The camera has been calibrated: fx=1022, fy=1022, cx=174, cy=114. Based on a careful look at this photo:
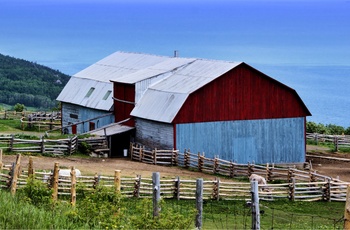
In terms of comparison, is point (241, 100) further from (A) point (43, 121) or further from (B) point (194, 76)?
(A) point (43, 121)

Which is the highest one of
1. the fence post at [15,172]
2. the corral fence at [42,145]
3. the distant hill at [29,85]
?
the distant hill at [29,85]

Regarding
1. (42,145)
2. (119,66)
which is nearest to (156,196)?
(42,145)

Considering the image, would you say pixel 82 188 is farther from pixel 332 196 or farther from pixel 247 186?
pixel 332 196

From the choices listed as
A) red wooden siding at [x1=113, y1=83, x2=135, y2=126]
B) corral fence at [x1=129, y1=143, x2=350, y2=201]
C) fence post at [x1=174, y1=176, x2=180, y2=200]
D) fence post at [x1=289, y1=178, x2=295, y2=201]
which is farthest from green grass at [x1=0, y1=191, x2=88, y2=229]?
red wooden siding at [x1=113, y1=83, x2=135, y2=126]

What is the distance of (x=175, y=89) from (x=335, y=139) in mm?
10692

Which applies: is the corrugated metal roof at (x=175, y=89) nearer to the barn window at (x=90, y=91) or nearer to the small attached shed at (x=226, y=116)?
Result: the small attached shed at (x=226, y=116)

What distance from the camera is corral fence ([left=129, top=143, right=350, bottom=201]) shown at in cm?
3725

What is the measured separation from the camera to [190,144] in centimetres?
4906

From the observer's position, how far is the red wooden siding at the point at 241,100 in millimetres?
49438

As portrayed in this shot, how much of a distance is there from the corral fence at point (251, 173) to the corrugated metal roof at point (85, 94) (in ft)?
20.8

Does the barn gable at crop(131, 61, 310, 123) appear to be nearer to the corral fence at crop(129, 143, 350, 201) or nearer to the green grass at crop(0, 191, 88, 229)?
the corral fence at crop(129, 143, 350, 201)

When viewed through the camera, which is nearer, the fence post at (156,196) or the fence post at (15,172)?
the fence post at (156,196)

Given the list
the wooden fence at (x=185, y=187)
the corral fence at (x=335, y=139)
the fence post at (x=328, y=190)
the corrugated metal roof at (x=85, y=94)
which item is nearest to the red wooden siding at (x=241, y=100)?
the corral fence at (x=335, y=139)

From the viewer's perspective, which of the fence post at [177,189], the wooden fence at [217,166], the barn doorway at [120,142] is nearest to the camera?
the fence post at [177,189]
